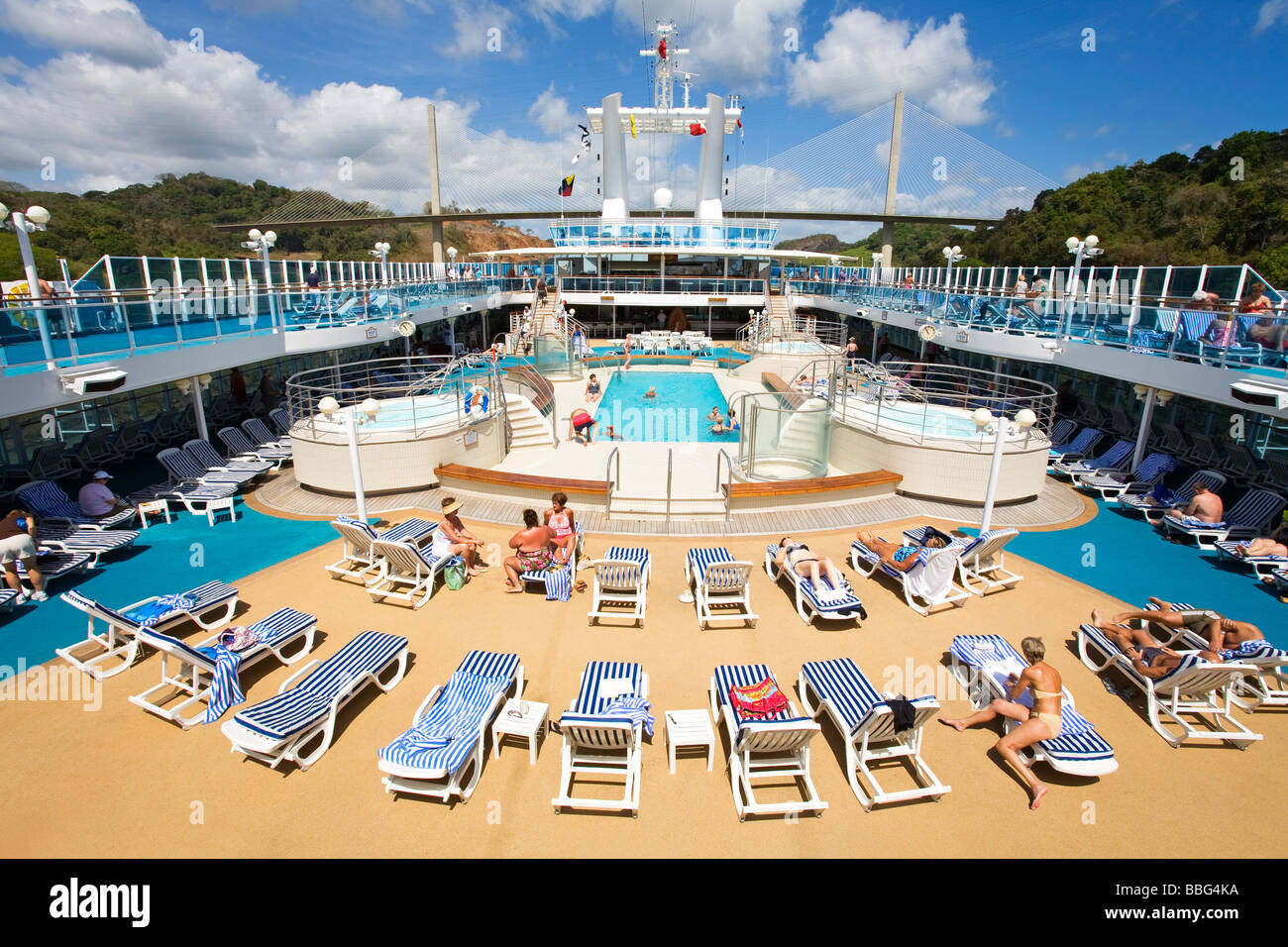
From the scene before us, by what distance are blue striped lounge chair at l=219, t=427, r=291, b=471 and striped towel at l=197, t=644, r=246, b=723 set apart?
22.8ft

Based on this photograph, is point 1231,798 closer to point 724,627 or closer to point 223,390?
point 724,627

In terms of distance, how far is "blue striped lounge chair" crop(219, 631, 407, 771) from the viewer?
4.09 meters

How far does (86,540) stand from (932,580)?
9774 millimetres

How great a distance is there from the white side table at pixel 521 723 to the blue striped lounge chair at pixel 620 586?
1.70 m

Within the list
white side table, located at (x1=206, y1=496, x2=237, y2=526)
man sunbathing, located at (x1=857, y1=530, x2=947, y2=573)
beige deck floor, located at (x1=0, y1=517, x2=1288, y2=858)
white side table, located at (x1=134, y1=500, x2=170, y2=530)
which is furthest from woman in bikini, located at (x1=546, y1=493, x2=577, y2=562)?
white side table, located at (x1=134, y1=500, x2=170, y2=530)

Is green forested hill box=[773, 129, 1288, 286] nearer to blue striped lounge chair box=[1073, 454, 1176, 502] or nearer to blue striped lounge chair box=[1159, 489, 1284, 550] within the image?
blue striped lounge chair box=[1073, 454, 1176, 502]

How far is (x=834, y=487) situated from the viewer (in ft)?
30.8

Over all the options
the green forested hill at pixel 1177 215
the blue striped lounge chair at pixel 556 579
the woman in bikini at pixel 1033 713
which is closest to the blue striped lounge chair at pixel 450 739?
the blue striped lounge chair at pixel 556 579

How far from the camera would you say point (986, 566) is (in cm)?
733

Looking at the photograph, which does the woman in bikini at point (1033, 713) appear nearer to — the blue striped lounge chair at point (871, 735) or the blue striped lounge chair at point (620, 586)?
the blue striped lounge chair at point (871, 735)

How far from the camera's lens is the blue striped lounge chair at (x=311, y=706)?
409cm

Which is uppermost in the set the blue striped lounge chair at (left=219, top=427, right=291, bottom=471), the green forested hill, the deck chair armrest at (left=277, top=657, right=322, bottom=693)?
the green forested hill

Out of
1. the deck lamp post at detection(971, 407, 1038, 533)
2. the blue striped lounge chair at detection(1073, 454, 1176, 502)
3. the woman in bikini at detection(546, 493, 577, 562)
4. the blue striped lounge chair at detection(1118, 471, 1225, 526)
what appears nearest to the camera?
the woman in bikini at detection(546, 493, 577, 562)
